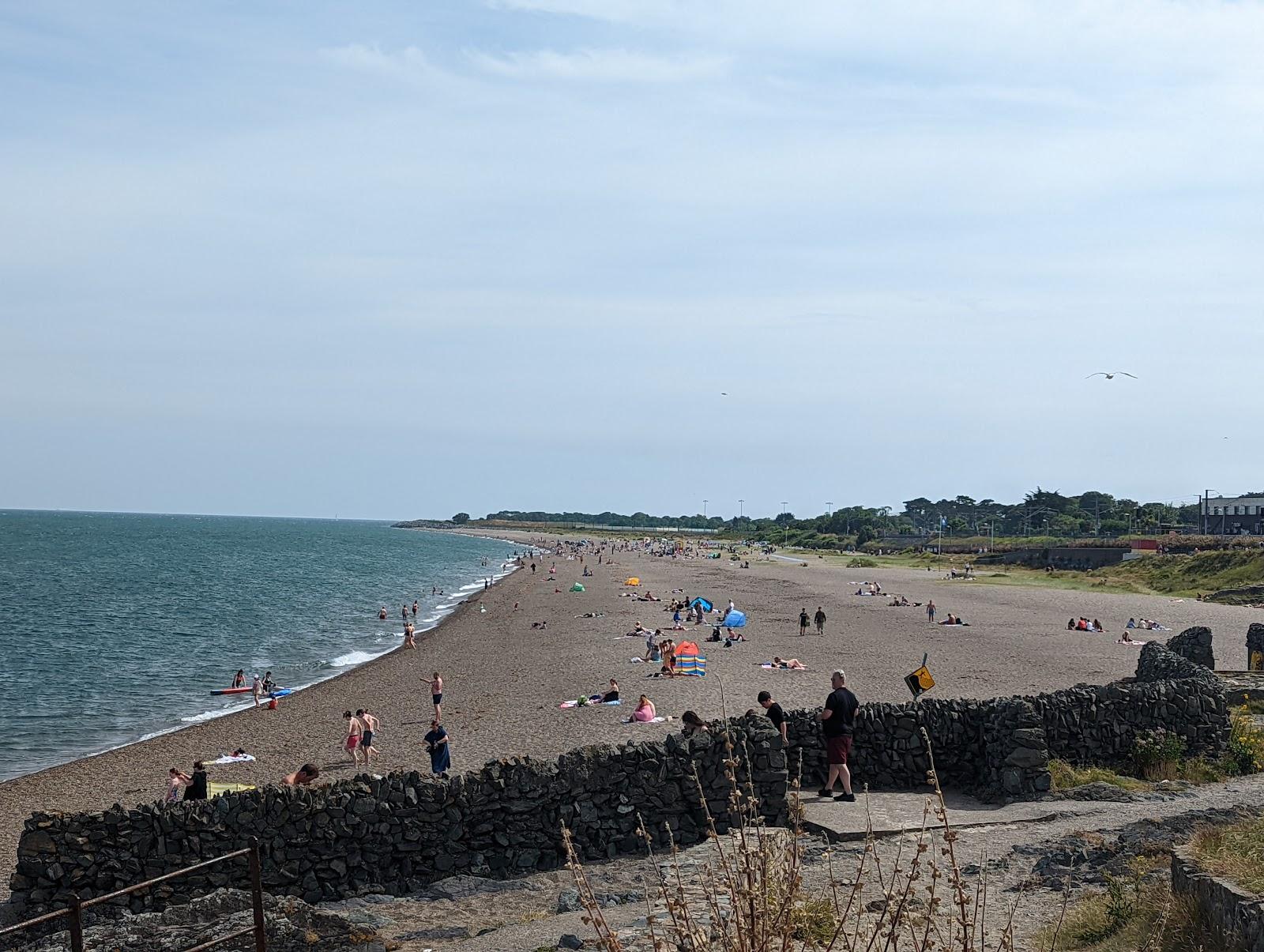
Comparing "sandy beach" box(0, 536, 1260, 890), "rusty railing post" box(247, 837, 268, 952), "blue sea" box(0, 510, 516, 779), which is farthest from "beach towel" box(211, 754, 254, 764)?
"rusty railing post" box(247, 837, 268, 952)

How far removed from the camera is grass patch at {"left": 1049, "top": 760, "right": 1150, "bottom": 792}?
13.1m

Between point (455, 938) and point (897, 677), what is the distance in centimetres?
2361

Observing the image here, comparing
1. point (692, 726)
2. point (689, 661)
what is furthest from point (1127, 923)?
point (689, 661)

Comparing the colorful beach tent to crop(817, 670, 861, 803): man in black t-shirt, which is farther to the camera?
the colorful beach tent

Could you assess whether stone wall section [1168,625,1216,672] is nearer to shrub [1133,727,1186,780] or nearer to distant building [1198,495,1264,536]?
shrub [1133,727,1186,780]

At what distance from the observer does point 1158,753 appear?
13945 millimetres

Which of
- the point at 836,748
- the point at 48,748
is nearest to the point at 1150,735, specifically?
the point at 836,748

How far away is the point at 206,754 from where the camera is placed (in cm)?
2464

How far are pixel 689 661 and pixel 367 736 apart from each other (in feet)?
33.7

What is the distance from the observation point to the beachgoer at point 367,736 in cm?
2261

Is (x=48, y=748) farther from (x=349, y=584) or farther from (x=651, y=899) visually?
(x=349, y=584)

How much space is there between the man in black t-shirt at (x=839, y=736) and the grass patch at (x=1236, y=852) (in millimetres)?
4279

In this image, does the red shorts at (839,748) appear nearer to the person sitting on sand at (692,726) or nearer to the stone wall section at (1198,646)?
the person sitting on sand at (692,726)

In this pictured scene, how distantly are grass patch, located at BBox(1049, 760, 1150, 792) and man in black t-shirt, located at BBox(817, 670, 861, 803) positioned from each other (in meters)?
2.52
